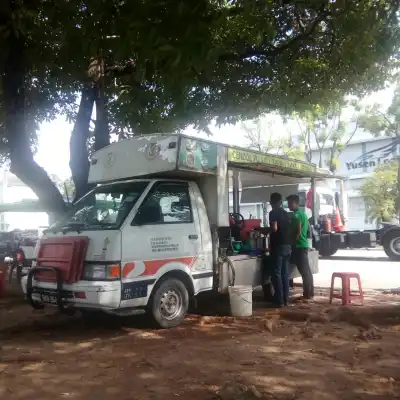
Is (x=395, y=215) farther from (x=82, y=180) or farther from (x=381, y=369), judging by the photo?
(x=381, y=369)

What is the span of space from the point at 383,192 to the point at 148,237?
26.7 m

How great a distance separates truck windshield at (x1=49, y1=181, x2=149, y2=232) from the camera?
611 centimetres

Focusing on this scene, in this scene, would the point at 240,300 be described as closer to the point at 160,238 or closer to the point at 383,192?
the point at 160,238

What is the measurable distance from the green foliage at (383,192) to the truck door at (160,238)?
25.1 meters

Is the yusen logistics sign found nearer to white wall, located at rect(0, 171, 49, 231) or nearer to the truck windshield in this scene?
the truck windshield

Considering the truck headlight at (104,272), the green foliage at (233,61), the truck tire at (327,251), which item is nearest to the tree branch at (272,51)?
the green foliage at (233,61)

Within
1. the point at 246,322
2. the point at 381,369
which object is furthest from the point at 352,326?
the point at 381,369

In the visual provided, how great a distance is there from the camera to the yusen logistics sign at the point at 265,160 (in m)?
7.32

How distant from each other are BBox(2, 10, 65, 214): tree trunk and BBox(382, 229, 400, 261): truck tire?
1171 centimetres

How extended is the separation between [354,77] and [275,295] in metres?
5.03

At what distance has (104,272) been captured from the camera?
5715mm

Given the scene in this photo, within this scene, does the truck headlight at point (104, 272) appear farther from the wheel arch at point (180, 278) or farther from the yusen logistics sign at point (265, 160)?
the yusen logistics sign at point (265, 160)

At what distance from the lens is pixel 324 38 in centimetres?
952

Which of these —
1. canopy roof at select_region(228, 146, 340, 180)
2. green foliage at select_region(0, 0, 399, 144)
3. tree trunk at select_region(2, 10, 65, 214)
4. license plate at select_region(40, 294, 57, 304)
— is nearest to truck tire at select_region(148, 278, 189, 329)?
license plate at select_region(40, 294, 57, 304)
